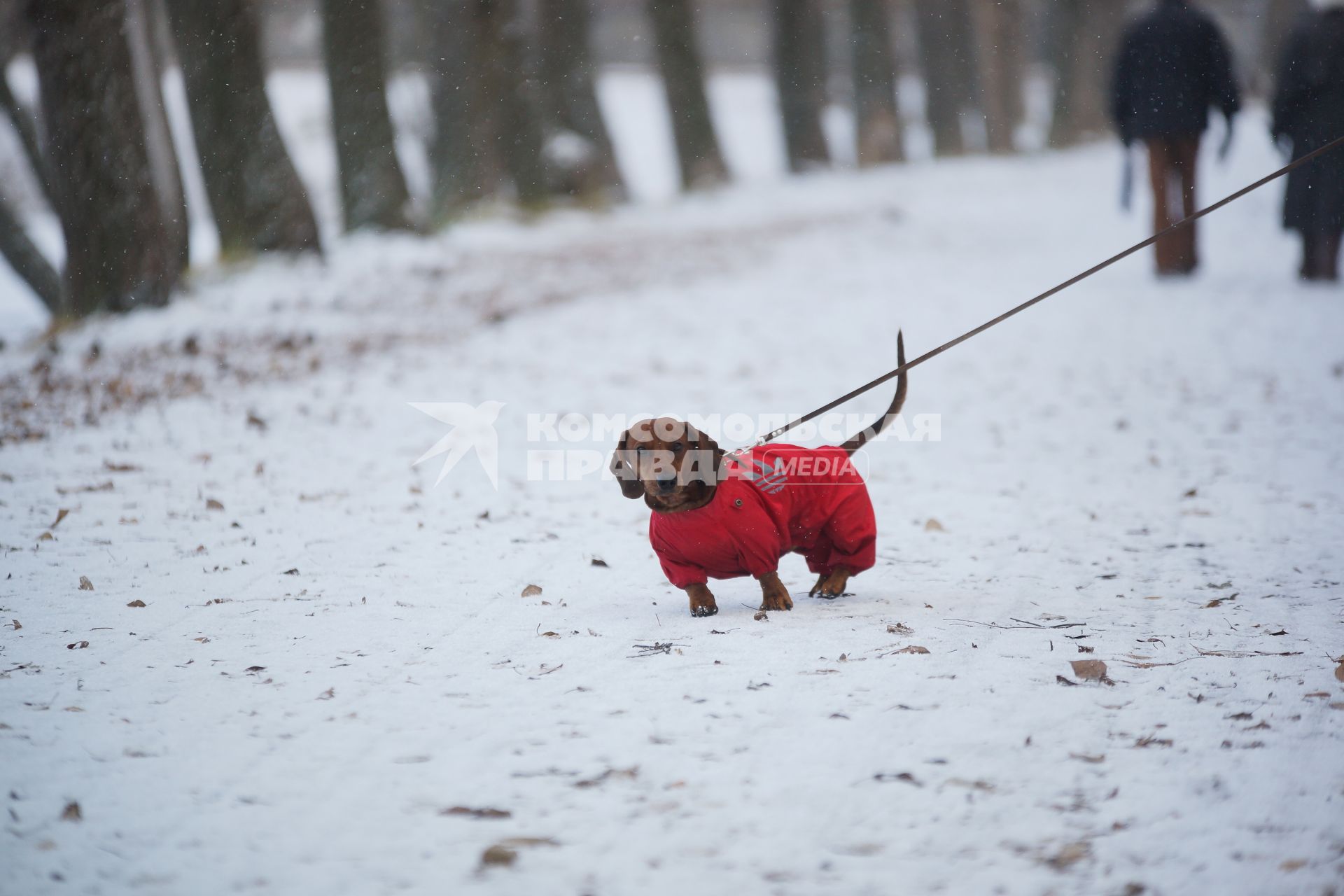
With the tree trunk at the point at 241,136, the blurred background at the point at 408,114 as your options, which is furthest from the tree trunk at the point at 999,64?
the tree trunk at the point at 241,136

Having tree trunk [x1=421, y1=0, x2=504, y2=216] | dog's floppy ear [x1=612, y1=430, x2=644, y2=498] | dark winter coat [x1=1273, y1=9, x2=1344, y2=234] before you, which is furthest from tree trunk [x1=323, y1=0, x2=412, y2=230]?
dog's floppy ear [x1=612, y1=430, x2=644, y2=498]

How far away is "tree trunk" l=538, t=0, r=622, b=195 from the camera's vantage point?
63.6ft

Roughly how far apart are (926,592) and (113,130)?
8100 mm

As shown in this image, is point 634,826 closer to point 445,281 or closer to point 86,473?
point 86,473

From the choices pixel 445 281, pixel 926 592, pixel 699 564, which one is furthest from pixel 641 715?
pixel 445 281

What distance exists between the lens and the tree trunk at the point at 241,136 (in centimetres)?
1121

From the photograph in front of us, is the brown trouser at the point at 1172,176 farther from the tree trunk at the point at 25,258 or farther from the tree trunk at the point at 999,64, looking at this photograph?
the tree trunk at the point at 999,64

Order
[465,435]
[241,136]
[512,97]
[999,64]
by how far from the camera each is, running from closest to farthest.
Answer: [465,435], [241,136], [512,97], [999,64]

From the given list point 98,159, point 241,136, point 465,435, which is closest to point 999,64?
point 241,136

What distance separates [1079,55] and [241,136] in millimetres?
25201

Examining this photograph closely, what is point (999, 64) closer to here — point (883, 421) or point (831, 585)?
point (883, 421)

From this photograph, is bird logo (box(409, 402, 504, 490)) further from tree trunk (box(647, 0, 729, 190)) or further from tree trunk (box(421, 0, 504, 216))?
tree trunk (box(647, 0, 729, 190))

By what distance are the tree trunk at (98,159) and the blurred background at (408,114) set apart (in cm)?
2

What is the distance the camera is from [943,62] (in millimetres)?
28812
